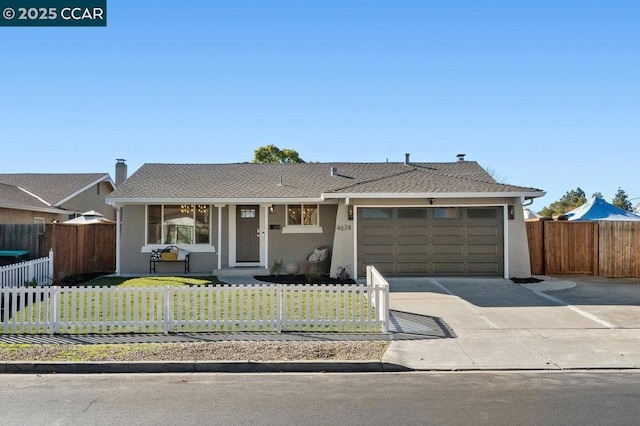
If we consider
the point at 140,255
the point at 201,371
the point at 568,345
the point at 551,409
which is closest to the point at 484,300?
the point at 568,345

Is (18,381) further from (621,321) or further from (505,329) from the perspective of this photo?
(621,321)

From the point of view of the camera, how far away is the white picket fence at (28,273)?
38.2 ft

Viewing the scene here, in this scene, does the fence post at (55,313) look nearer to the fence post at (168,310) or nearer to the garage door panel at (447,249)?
the fence post at (168,310)

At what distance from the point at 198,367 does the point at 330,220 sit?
33.0 feet

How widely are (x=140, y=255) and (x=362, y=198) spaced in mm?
7581

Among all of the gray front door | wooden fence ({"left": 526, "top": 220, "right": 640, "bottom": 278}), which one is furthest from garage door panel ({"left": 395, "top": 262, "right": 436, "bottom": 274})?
the gray front door

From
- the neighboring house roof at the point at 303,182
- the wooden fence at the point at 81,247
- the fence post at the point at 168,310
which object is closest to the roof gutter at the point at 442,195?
the neighboring house roof at the point at 303,182

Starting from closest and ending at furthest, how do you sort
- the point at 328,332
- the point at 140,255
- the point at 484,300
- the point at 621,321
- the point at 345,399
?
the point at 345,399 < the point at 328,332 < the point at 621,321 < the point at 484,300 < the point at 140,255

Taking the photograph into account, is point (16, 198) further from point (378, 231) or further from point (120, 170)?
point (378, 231)

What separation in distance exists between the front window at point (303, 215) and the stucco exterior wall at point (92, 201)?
14.2m

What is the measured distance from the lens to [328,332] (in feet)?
28.9

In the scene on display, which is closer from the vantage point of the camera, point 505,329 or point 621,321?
point 505,329

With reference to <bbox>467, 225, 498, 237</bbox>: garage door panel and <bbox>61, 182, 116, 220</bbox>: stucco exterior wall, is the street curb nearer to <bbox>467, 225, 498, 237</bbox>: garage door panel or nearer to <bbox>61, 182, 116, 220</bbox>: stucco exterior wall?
<bbox>467, 225, 498, 237</bbox>: garage door panel

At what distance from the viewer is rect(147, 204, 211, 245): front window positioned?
16625 mm
